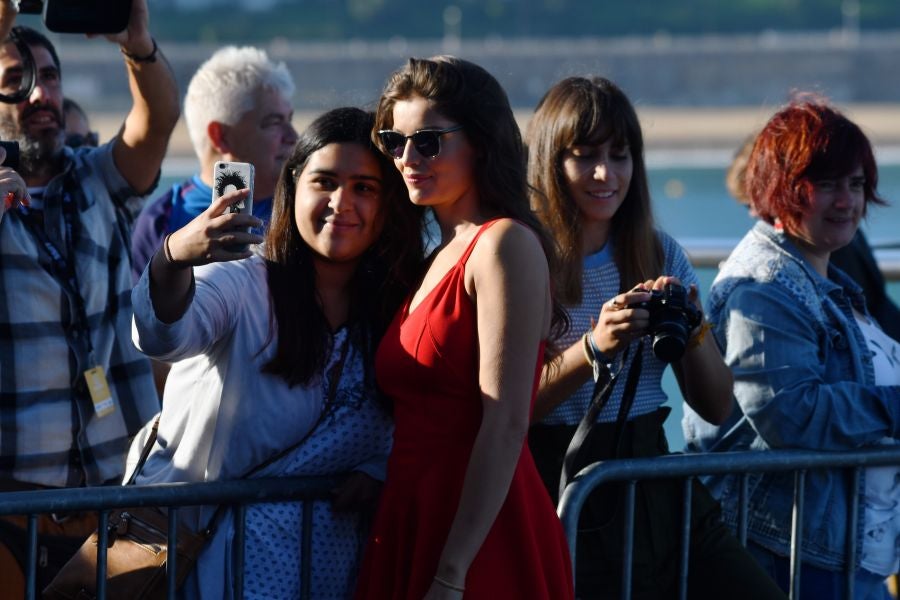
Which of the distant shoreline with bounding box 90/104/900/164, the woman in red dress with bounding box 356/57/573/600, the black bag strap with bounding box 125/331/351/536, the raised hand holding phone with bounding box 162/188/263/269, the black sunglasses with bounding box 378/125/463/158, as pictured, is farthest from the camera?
the distant shoreline with bounding box 90/104/900/164

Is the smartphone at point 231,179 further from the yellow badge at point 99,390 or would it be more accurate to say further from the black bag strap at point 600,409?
the yellow badge at point 99,390

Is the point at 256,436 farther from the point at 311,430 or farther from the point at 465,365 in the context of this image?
the point at 465,365

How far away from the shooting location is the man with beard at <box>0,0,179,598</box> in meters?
3.13

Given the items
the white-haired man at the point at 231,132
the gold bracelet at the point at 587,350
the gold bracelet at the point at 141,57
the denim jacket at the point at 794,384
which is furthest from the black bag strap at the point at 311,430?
the white-haired man at the point at 231,132

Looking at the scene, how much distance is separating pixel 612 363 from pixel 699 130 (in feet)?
149

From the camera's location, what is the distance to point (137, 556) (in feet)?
8.46

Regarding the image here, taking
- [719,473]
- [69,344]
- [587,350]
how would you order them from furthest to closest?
[69,344], [719,473], [587,350]

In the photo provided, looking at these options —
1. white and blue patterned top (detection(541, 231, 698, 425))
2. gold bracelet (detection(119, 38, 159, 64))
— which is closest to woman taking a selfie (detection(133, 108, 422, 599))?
white and blue patterned top (detection(541, 231, 698, 425))

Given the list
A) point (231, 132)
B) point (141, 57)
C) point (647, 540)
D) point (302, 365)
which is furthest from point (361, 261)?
point (231, 132)

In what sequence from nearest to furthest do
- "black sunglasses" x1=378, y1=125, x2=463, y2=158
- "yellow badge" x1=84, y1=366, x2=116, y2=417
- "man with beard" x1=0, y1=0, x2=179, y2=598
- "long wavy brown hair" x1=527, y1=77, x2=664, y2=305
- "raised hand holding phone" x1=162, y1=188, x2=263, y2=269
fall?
"raised hand holding phone" x1=162, y1=188, x2=263, y2=269
"black sunglasses" x1=378, y1=125, x2=463, y2=158
"long wavy brown hair" x1=527, y1=77, x2=664, y2=305
"man with beard" x1=0, y1=0, x2=179, y2=598
"yellow badge" x1=84, y1=366, x2=116, y2=417

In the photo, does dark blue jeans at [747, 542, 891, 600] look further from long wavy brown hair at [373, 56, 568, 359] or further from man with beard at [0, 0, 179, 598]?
man with beard at [0, 0, 179, 598]

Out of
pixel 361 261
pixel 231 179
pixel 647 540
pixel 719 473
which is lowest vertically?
pixel 647 540

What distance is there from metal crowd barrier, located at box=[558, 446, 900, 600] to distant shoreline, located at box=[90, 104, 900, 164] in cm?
3099

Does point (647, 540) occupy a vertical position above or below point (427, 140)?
below
